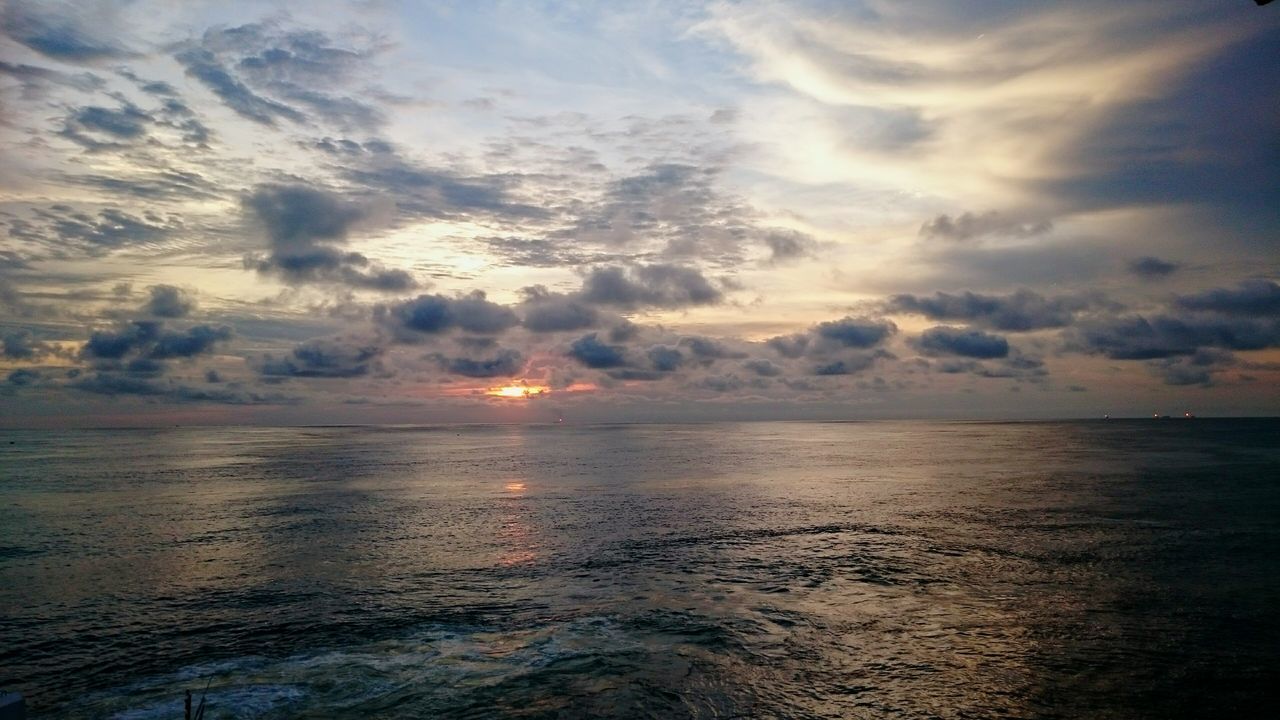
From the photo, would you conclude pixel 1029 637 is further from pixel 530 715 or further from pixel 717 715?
pixel 530 715

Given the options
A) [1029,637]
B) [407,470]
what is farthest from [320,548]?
[407,470]

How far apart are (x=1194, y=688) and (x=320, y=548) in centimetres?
3996

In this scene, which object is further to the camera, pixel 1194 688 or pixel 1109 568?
pixel 1109 568

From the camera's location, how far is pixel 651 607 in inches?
1097

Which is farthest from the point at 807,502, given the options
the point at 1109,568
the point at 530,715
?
the point at 530,715

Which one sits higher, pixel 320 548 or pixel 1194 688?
pixel 1194 688

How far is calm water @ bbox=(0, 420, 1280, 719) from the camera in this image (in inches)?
766

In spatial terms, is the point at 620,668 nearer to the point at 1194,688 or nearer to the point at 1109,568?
the point at 1194,688

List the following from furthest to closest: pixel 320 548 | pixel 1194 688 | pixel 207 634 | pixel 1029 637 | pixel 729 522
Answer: pixel 729 522, pixel 320 548, pixel 207 634, pixel 1029 637, pixel 1194 688

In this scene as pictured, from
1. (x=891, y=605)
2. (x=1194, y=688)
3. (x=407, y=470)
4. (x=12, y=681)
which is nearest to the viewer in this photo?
(x=1194, y=688)

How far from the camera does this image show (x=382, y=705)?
62.0 ft

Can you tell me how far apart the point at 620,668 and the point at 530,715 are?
12.5 feet

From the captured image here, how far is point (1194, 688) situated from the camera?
19.5 metres

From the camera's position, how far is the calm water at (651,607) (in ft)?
63.8
